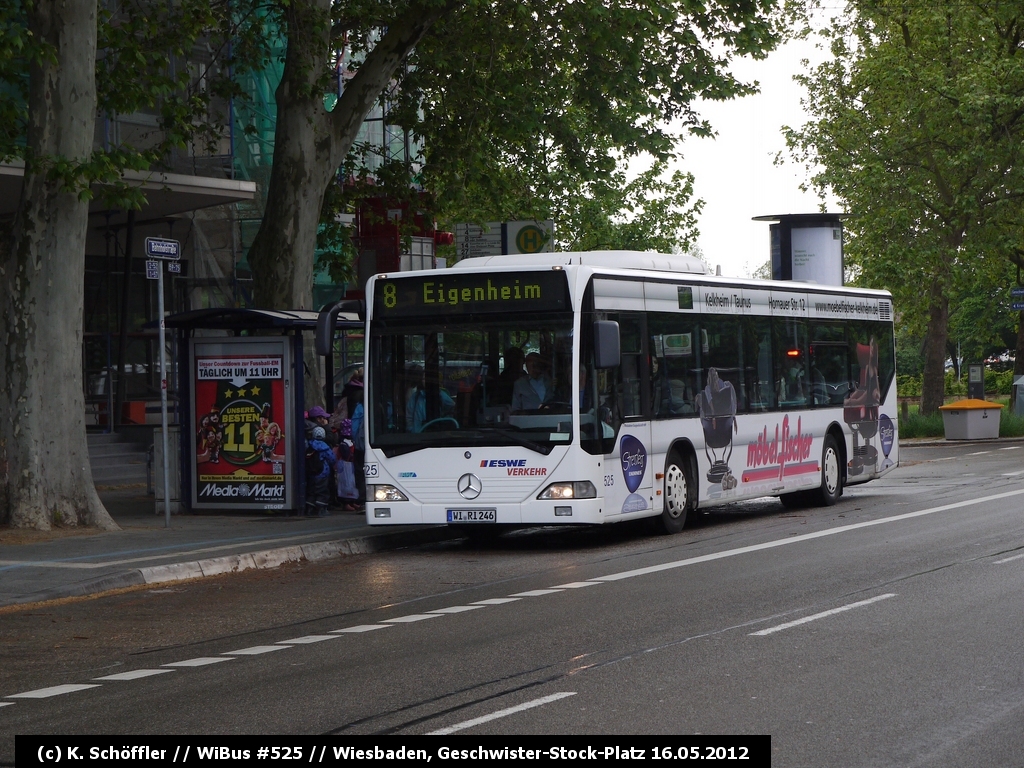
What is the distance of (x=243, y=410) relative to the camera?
18.3m

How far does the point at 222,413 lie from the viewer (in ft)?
60.5

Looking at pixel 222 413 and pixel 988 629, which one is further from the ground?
pixel 222 413

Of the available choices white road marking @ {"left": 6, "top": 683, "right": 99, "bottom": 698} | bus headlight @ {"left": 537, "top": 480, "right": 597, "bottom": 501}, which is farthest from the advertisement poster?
white road marking @ {"left": 6, "top": 683, "right": 99, "bottom": 698}

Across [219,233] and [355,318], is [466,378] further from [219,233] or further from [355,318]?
[219,233]

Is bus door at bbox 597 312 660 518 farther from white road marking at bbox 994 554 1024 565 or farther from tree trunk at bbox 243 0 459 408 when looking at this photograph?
tree trunk at bbox 243 0 459 408

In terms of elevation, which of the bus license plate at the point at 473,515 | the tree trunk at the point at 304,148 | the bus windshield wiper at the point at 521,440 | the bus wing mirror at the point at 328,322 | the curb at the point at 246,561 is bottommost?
the curb at the point at 246,561

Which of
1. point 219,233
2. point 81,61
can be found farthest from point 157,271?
point 219,233

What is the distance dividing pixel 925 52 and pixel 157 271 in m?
29.7

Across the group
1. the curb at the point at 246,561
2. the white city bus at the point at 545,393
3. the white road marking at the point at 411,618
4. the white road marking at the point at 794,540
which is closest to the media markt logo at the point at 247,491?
the curb at the point at 246,561

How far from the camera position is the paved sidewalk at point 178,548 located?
12.7 meters

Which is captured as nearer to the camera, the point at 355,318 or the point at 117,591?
the point at 117,591

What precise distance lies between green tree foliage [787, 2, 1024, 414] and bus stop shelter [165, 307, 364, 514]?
24.2m

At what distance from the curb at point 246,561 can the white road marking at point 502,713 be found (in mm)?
6154
